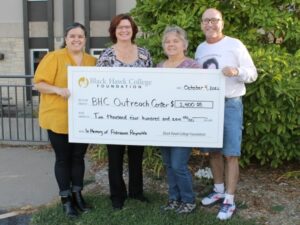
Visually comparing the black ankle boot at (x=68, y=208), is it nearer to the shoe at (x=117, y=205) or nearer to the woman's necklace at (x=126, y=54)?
the shoe at (x=117, y=205)

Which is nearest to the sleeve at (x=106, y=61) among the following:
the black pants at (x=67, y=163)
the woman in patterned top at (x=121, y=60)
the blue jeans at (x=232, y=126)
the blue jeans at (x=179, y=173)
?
the woman in patterned top at (x=121, y=60)

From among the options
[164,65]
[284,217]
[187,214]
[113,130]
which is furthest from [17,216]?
[284,217]

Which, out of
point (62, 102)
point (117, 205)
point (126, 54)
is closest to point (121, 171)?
point (117, 205)

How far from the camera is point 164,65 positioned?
430cm

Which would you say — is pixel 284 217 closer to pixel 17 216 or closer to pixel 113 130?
pixel 113 130

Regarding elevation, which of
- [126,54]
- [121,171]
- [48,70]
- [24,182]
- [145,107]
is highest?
[126,54]

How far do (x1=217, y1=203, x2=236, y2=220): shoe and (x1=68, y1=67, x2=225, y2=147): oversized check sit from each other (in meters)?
0.67

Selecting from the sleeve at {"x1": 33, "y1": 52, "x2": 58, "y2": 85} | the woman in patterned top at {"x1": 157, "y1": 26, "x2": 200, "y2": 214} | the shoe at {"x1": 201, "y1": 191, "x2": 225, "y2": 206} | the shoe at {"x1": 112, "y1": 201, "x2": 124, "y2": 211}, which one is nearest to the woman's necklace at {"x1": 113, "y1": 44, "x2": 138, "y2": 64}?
the woman in patterned top at {"x1": 157, "y1": 26, "x2": 200, "y2": 214}

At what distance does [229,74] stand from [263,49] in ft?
4.96

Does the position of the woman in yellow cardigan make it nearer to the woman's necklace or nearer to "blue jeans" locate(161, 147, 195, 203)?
the woman's necklace

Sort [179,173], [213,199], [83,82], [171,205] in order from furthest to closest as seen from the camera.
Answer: [213,199] < [171,205] < [179,173] < [83,82]

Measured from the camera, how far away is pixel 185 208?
4.55 meters

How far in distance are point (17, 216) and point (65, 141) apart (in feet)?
3.34

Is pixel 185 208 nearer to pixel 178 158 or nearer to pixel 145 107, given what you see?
pixel 178 158
